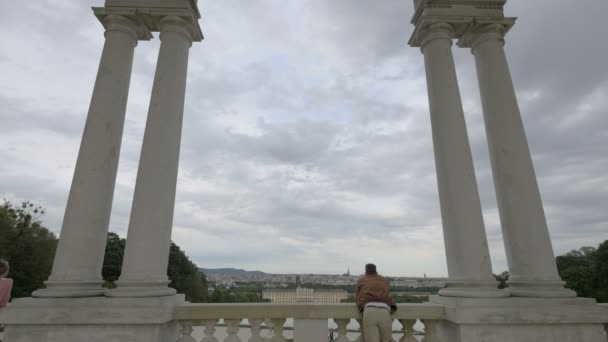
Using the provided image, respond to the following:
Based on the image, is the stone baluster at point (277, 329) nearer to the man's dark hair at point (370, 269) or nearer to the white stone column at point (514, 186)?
the man's dark hair at point (370, 269)

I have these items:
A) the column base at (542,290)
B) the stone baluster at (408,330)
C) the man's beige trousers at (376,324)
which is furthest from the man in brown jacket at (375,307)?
the column base at (542,290)

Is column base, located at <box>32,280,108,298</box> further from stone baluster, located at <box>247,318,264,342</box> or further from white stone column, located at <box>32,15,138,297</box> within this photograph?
stone baluster, located at <box>247,318,264,342</box>

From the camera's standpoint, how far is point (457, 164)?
1924 inches

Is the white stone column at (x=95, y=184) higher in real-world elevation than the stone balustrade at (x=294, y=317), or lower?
higher

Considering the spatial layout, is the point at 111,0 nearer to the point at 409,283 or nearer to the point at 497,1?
the point at 497,1

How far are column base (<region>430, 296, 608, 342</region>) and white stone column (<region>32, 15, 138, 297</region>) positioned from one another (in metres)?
47.5

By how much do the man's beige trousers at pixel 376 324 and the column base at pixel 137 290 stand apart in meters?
26.0

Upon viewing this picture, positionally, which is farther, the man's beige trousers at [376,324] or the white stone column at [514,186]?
the white stone column at [514,186]

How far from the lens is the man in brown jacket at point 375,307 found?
131 ft

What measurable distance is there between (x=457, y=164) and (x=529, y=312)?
2046 cm

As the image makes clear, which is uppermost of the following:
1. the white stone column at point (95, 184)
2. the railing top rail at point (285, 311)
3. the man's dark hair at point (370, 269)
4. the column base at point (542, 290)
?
the white stone column at point (95, 184)

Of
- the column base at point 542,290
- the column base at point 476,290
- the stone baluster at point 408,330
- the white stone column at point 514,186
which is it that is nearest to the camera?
the stone baluster at point 408,330

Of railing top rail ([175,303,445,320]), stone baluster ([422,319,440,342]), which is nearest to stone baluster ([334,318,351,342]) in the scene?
railing top rail ([175,303,445,320])

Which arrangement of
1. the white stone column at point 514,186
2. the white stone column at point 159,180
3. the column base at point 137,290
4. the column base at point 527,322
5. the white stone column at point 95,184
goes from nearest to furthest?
1. the column base at point 527,322
2. the column base at point 137,290
3. the white stone column at point 95,184
4. the white stone column at point 159,180
5. the white stone column at point 514,186
